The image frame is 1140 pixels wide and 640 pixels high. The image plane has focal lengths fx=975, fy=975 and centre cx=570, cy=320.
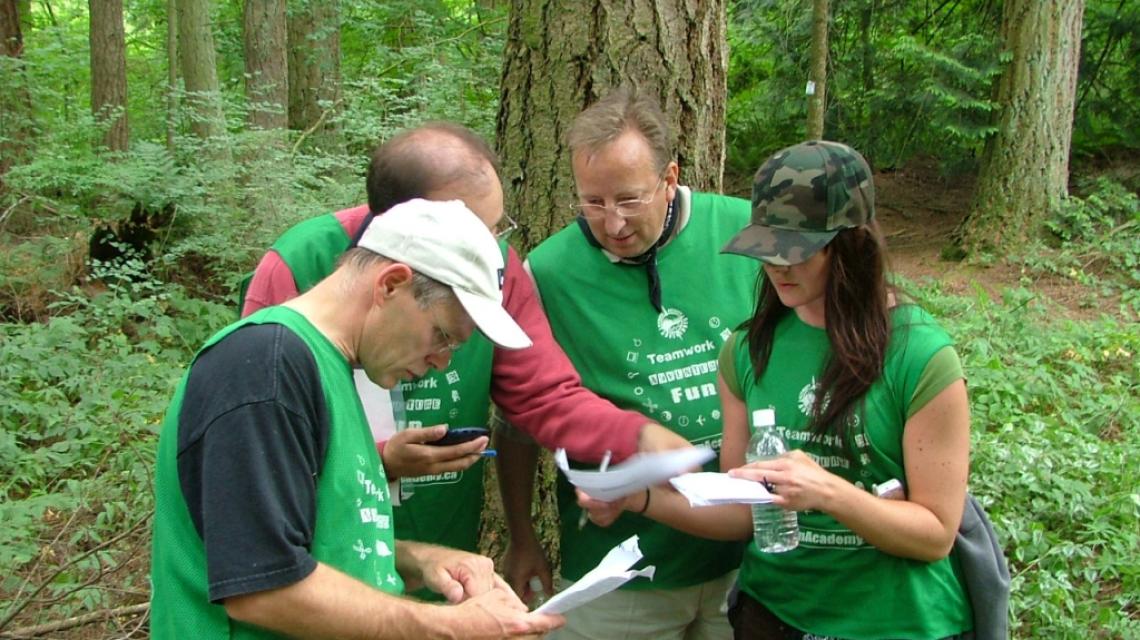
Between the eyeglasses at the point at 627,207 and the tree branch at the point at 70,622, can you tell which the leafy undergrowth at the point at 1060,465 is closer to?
the eyeglasses at the point at 627,207

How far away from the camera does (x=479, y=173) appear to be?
262cm

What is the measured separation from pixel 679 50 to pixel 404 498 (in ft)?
5.85

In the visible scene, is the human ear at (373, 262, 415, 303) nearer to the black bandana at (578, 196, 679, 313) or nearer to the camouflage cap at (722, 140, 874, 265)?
the camouflage cap at (722, 140, 874, 265)

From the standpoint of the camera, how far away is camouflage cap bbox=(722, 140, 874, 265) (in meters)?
2.19

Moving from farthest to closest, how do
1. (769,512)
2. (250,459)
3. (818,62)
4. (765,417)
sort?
(818,62) → (769,512) → (765,417) → (250,459)

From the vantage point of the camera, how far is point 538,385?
2637mm

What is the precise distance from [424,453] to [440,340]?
578 mm

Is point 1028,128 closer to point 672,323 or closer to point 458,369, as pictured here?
point 672,323

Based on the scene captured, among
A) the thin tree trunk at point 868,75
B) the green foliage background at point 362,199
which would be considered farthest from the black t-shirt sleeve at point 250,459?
the thin tree trunk at point 868,75

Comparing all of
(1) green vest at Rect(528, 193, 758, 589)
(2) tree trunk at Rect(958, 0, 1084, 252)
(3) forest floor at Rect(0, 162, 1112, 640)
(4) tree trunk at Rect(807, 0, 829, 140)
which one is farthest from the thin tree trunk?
(1) green vest at Rect(528, 193, 758, 589)

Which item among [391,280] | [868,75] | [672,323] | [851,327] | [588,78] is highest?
[868,75]

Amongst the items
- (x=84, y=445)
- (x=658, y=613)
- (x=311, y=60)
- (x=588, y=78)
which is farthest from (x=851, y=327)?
(x=311, y=60)

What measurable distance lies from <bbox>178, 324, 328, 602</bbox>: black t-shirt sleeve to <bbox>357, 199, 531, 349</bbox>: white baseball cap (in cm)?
28

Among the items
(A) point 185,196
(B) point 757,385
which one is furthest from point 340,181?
(B) point 757,385
